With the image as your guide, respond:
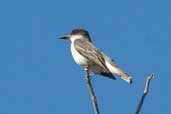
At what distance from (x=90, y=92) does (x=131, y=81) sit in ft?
8.51

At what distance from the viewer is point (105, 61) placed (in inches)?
477

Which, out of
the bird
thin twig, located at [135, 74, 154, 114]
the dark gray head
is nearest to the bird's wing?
the bird

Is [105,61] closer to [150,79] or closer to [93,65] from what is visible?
[93,65]

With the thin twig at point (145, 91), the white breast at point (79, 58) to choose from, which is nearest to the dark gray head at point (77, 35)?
the white breast at point (79, 58)

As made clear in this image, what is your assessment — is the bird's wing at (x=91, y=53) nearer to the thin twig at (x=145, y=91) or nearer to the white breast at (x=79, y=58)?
the white breast at (x=79, y=58)

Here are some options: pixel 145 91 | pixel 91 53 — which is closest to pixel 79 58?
pixel 91 53

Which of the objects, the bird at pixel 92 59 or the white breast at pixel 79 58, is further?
the white breast at pixel 79 58

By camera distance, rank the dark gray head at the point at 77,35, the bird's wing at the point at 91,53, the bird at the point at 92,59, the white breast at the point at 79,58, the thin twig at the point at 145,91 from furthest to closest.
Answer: the dark gray head at the point at 77,35, the white breast at the point at 79,58, the bird's wing at the point at 91,53, the bird at the point at 92,59, the thin twig at the point at 145,91

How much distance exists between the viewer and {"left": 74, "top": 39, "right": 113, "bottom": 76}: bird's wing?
11.8 m

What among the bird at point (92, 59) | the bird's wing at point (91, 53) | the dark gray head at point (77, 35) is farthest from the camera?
the dark gray head at point (77, 35)

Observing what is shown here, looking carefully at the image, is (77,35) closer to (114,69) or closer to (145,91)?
(114,69)

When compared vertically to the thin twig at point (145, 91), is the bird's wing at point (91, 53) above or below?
above

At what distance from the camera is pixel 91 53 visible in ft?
40.5

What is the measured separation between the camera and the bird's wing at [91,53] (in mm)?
11772
